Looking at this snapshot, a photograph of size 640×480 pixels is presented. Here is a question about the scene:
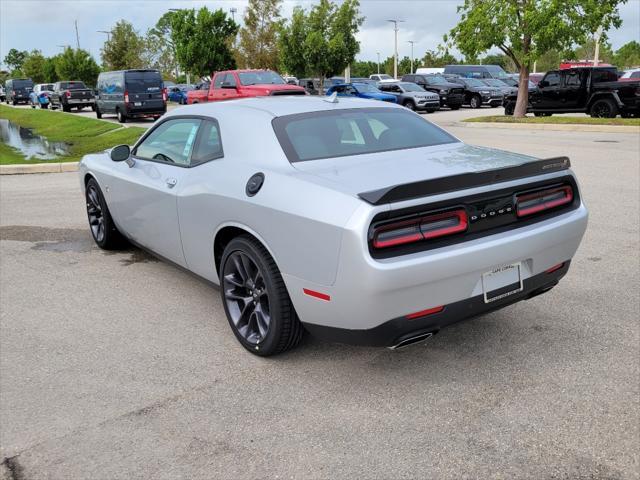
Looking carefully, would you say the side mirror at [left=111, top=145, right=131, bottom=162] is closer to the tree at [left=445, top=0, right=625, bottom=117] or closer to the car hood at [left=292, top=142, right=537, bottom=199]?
the car hood at [left=292, top=142, right=537, bottom=199]

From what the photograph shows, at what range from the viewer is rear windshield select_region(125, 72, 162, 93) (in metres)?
25.1

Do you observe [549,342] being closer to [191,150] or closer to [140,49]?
[191,150]

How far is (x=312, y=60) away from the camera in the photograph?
35688 mm

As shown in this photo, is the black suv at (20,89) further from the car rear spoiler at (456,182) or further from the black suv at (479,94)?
the car rear spoiler at (456,182)

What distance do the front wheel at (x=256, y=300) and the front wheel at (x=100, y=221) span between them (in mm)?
2434

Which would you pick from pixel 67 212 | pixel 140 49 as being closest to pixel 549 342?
pixel 67 212

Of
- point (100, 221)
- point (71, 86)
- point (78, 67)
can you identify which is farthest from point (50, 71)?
point (100, 221)

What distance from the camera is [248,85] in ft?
70.3

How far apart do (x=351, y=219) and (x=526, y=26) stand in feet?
71.6

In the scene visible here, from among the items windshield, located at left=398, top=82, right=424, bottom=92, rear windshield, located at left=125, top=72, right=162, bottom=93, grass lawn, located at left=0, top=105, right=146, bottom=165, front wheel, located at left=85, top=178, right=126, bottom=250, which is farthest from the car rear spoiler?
windshield, located at left=398, top=82, right=424, bottom=92

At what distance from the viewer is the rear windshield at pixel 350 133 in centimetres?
396

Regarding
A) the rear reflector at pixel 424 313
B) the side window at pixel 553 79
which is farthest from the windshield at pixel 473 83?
the rear reflector at pixel 424 313

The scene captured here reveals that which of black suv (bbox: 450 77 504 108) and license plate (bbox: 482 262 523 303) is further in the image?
black suv (bbox: 450 77 504 108)

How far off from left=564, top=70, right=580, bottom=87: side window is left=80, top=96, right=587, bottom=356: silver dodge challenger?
19781mm
